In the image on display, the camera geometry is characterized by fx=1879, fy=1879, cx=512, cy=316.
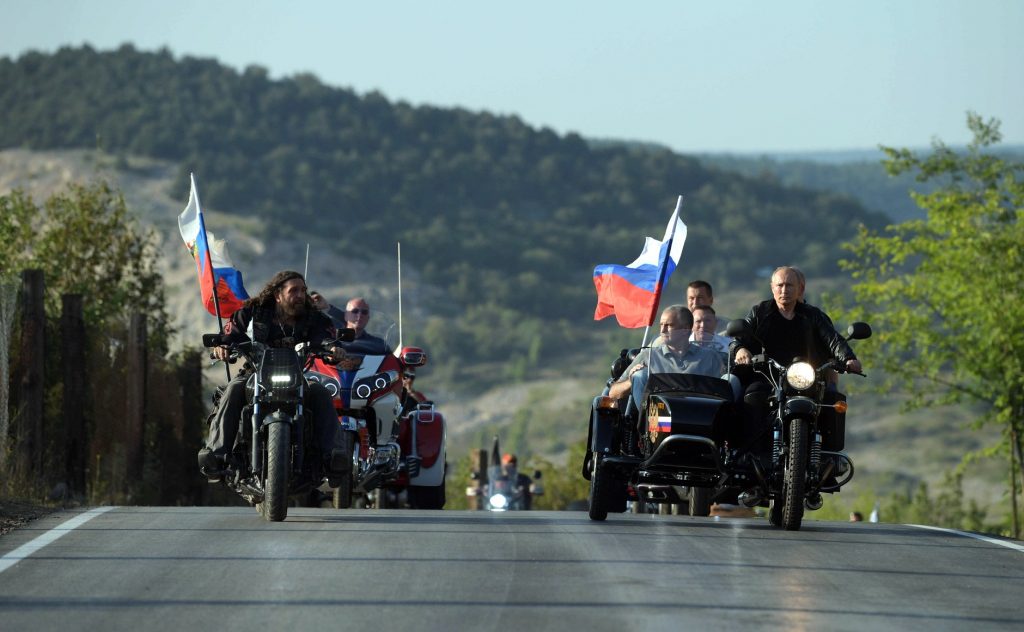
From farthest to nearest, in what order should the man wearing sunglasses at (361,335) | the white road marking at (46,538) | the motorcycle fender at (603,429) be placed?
the man wearing sunglasses at (361,335) < the motorcycle fender at (603,429) < the white road marking at (46,538)

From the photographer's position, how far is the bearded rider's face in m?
13.9

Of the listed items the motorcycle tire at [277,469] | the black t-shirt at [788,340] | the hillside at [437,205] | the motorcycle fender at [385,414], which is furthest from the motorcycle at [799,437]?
the hillside at [437,205]

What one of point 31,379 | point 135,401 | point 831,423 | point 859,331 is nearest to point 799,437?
point 831,423

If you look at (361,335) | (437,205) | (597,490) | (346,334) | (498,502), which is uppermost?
(437,205)

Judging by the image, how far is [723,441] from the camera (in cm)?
1365

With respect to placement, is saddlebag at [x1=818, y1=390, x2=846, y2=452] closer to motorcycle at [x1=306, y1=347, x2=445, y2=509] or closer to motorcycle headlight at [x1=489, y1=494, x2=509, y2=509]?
motorcycle at [x1=306, y1=347, x2=445, y2=509]

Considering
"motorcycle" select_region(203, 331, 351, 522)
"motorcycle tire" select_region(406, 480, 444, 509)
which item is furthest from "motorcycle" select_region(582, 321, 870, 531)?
"motorcycle tire" select_region(406, 480, 444, 509)

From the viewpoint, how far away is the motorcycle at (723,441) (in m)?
13.3

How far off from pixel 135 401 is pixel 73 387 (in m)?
1.92

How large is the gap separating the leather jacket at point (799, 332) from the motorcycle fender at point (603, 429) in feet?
3.43

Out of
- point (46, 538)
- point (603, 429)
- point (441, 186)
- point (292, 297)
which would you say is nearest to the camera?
point (46, 538)

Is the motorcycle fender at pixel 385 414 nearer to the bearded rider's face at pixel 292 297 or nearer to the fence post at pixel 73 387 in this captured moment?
the bearded rider's face at pixel 292 297

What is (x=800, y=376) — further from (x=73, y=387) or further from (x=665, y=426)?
(x=73, y=387)

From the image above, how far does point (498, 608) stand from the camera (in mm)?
8977
